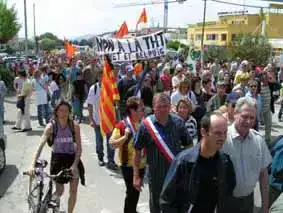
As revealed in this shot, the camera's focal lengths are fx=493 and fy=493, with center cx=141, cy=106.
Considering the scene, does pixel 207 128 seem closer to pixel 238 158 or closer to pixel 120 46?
pixel 238 158

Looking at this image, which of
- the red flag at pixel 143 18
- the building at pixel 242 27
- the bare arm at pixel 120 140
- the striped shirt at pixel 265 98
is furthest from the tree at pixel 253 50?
the building at pixel 242 27

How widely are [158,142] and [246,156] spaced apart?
1024 millimetres

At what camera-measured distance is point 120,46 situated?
11.0 meters

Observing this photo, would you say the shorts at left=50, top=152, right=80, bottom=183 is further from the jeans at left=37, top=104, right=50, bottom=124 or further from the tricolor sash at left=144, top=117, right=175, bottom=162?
the jeans at left=37, top=104, right=50, bottom=124

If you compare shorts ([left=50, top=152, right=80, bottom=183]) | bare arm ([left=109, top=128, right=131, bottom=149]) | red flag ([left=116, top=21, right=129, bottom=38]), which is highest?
red flag ([left=116, top=21, right=129, bottom=38])

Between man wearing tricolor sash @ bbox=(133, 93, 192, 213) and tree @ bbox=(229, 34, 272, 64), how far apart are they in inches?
Result: 1150

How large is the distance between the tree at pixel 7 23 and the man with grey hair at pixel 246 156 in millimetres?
44499

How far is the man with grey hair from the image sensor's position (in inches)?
156

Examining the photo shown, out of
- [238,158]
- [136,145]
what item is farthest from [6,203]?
[238,158]

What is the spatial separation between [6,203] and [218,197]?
14.7 ft

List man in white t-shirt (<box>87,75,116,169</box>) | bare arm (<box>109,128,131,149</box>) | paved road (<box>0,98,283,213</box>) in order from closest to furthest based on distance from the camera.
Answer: bare arm (<box>109,128,131,149</box>)
paved road (<box>0,98,283,213</box>)
man in white t-shirt (<box>87,75,116,169</box>)

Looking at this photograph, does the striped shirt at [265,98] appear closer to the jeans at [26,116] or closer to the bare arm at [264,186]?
the jeans at [26,116]

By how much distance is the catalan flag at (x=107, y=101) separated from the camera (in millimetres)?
8941

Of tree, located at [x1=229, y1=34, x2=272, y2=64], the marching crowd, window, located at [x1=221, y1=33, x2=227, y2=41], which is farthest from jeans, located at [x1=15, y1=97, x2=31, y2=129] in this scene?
window, located at [x1=221, y1=33, x2=227, y2=41]
